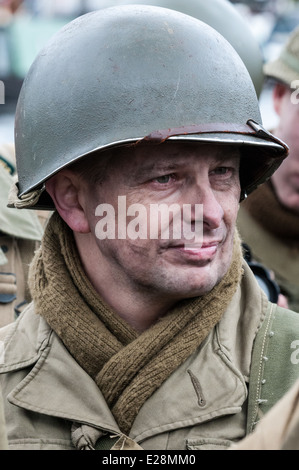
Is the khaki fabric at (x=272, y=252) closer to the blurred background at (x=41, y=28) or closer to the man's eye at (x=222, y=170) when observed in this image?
the man's eye at (x=222, y=170)

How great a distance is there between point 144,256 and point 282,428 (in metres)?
1.34

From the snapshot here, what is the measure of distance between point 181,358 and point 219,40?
1205 millimetres

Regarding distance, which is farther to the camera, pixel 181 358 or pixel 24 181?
pixel 24 181

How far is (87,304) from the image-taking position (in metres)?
3.15

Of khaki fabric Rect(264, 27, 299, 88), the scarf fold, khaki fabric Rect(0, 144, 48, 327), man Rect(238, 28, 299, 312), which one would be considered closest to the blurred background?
khaki fabric Rect(264, 27, 299, 88)

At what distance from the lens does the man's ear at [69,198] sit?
126 inches

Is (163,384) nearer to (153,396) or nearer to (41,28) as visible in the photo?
(153,396)

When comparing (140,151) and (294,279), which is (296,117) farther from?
(140,151)

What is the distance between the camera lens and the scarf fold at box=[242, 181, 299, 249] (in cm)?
577

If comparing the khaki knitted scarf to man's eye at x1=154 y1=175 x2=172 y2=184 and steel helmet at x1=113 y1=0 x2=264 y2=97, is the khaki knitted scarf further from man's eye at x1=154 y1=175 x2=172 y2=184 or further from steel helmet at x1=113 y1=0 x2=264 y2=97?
steel helmet at x1=113 y1=0 x2=264 y2=97

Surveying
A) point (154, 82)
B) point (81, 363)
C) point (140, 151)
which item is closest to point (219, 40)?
point (154, 82)

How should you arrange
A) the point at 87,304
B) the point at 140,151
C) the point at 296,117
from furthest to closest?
1. the point at 296,117
2. the point at 87,304
3. the point at 140,151

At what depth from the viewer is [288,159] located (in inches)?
219
